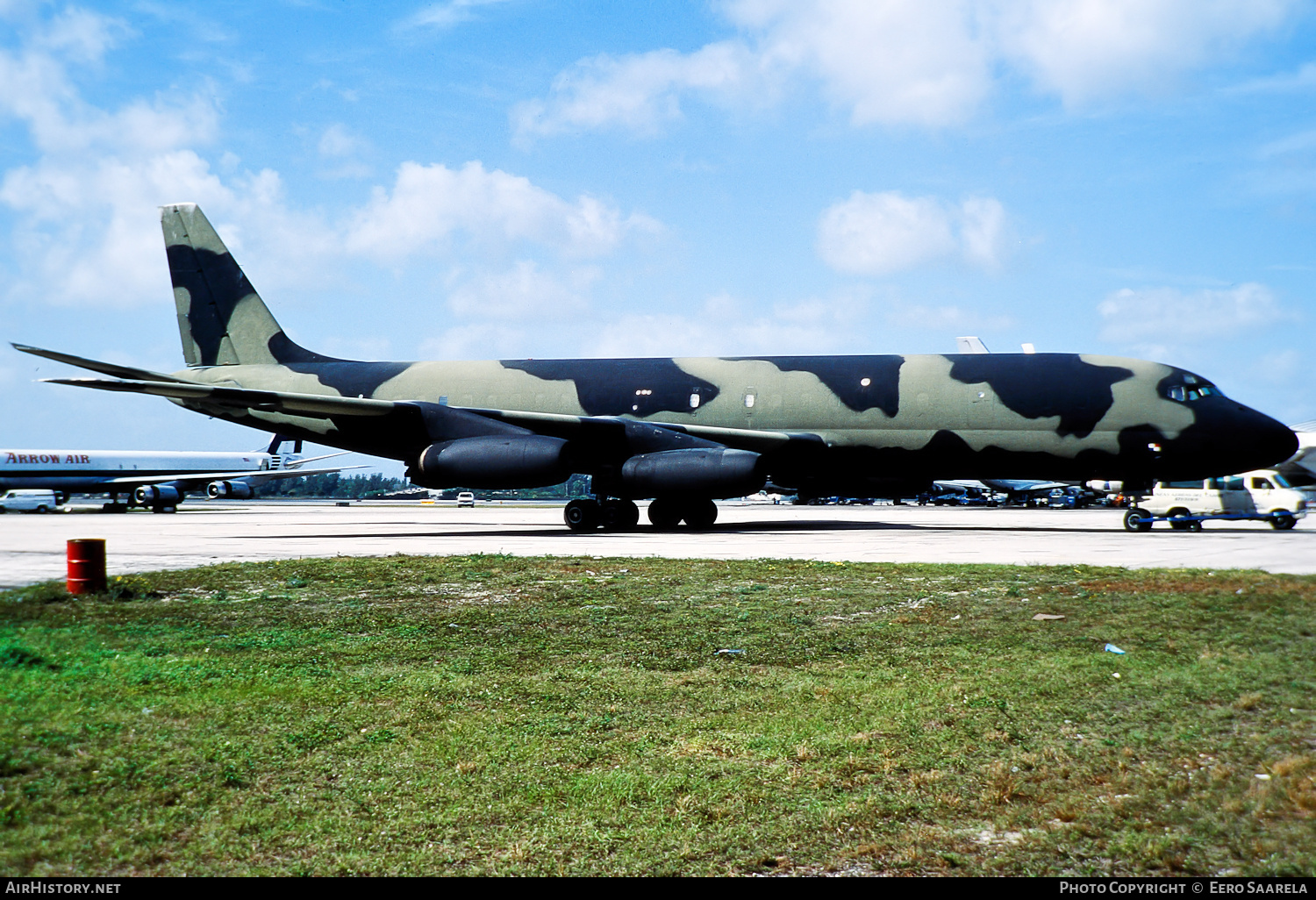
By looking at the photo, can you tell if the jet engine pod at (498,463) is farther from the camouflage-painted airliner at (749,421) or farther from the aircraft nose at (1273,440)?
the aircraft nose at (1273,440)

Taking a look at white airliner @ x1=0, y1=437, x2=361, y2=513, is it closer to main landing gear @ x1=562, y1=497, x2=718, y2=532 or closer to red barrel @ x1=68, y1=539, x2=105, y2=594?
main landing gear @ x1=562, y1=497, x2=718, y2=532

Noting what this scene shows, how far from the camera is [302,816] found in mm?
3787

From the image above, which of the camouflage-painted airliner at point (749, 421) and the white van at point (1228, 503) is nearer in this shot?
the camouflage-painted airliner at point (749, 421)

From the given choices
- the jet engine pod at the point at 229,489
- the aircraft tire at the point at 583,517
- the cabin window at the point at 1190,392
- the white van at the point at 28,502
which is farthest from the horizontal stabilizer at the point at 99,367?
the jet engine pod at the point at 229,489

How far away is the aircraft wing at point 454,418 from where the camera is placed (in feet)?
61.8

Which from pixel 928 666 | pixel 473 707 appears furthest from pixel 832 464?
pixel 473 707

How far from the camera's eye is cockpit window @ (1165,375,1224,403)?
19.3 meters

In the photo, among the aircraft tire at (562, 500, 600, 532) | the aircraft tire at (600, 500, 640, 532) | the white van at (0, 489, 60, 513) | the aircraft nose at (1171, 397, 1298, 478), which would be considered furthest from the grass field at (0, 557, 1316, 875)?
the white van at (0, 489, 60, 513)

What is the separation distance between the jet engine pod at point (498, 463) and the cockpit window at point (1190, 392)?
41.9 feet

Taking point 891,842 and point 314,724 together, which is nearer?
point 891,842

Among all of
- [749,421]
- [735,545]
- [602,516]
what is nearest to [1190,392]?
[749,421]

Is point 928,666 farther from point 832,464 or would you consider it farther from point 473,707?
point 832,464

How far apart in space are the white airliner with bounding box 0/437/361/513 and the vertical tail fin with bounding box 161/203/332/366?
73.7ft

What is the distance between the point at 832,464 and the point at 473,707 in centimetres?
1656
